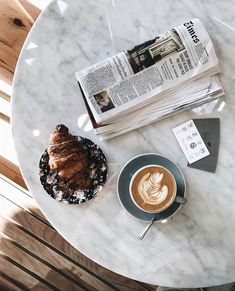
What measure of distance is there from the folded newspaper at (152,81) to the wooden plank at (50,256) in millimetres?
650

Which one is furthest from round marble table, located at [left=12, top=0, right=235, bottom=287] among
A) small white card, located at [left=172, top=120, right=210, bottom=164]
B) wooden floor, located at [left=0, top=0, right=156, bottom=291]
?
wooden floor, located at [left=0, top=0, right=156, bottom=291]

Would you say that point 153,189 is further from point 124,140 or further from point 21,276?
point 21,276

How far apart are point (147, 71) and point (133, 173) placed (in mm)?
247

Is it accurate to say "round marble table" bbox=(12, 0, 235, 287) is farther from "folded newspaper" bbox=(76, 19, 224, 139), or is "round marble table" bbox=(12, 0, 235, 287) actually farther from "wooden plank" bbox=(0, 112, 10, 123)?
"wooden plank" bbox=(0, 112, 10, 123)

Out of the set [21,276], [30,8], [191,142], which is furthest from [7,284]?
[30,8]

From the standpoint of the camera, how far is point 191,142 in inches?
42.4

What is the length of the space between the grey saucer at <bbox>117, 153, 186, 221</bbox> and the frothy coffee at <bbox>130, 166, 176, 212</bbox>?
4 cm

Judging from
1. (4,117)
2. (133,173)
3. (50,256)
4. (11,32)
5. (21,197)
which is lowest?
(50,256)

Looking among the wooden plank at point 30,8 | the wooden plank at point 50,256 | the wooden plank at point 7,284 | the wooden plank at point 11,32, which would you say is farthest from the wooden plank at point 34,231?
the wooden plank at point 30,8

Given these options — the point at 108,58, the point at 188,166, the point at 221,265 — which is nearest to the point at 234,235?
the point at 221,265

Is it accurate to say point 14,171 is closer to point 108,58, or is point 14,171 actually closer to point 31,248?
point 31,248

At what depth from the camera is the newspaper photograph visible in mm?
1052

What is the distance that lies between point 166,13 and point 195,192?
0.44m

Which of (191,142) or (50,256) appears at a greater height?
(191,142)
